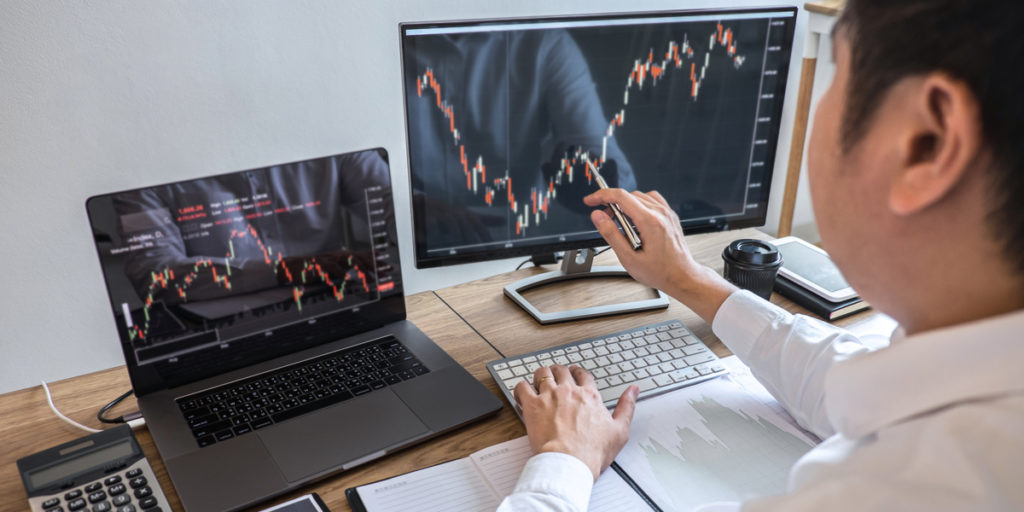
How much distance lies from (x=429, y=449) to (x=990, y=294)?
0.62 metres

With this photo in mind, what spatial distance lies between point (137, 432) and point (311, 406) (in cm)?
22

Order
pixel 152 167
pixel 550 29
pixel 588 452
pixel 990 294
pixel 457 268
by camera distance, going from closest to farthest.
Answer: pixel 990 294 → pixel 588 452 → pixel 550 29 → pixel 152 167 → pixel 457 268

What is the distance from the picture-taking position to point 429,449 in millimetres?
897

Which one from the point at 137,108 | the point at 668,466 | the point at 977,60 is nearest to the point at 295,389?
the point at 668,466

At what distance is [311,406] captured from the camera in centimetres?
94

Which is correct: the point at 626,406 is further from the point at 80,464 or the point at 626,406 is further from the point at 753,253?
the point at 80,464

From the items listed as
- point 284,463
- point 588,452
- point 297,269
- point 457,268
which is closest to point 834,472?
point 588,452

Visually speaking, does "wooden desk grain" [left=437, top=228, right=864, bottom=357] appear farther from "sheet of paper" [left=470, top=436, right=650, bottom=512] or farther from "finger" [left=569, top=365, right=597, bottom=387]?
"sheet of paper" [left=470, top=436, right=650, bottom=512]

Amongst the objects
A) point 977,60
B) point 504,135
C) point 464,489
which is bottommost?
point 464,489

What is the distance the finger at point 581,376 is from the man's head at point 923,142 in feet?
1.41

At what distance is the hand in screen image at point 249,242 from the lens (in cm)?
89

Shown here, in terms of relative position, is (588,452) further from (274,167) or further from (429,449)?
(274,167)

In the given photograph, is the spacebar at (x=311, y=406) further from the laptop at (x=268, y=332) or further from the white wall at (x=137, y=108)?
the white wall at (x=137, y=108)

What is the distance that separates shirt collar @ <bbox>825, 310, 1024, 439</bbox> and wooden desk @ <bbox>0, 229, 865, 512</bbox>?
1.43 feet
